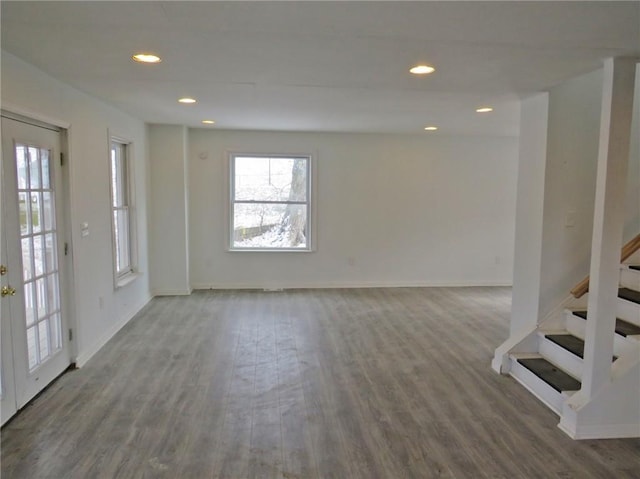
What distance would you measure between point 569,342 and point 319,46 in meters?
2.72

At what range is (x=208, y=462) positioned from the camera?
7.79ft

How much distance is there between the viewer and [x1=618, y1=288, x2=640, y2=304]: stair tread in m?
3.07

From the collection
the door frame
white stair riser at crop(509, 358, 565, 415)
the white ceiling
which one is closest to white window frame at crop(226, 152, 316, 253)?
the white ceiling

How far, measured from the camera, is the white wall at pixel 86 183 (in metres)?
2.90

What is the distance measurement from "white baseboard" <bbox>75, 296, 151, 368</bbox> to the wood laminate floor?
73mm

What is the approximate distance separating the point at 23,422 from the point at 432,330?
3657mm

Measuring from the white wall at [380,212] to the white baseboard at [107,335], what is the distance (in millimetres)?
1280

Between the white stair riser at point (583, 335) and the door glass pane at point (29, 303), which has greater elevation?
the door glass pane at point (29, 303)

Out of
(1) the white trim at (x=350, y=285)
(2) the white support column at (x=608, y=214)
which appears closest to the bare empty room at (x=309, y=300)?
A: (2) the white support column at (x=608, y=214)

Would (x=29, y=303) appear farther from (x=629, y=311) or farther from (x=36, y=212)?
(x=629, y=311)

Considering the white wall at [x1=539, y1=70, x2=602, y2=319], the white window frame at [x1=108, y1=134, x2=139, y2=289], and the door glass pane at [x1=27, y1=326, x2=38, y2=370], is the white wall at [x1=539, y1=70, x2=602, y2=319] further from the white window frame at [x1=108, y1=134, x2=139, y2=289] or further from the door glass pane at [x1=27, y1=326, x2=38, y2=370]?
the white window frame at [x1=108, y1=134, x2=139, y2=289]

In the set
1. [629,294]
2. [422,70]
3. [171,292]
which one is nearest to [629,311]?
[629,294]

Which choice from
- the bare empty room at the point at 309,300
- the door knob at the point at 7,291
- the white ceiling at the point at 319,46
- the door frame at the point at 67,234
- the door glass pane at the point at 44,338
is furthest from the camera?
the door frame at the point at 67,234

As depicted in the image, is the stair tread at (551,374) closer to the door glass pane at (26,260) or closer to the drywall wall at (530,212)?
the drywall wall at (530,212)
